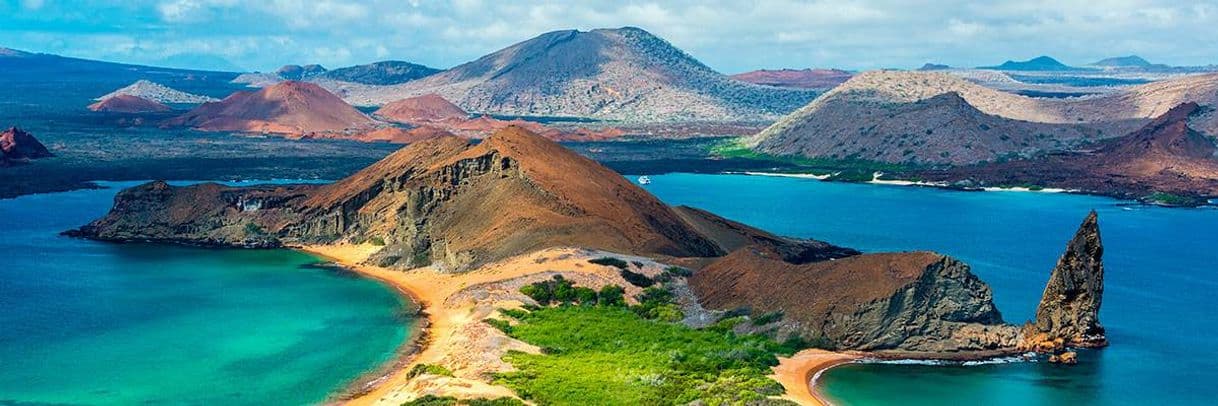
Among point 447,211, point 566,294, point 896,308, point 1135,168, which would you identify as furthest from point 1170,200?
point 566,294

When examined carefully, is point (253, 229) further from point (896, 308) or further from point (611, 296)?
point (896, 308)

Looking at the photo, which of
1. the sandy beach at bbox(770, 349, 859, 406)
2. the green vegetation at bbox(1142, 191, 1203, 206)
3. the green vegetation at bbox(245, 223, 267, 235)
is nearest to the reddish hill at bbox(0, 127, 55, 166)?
the green vegetation at bbox(245, 223, 267, 235)

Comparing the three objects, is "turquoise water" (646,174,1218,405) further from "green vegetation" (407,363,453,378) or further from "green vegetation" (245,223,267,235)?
"green vegetation" (245,223,267,235)

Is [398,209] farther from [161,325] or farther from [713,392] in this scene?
[713,392]

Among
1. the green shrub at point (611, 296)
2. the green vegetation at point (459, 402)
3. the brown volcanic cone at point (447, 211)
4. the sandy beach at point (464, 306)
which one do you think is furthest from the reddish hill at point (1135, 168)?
the green vegetation at point (459, 402)

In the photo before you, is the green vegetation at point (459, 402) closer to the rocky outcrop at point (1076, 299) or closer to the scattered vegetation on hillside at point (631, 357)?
the scattered vegetation on hillside at point (631, 357)
